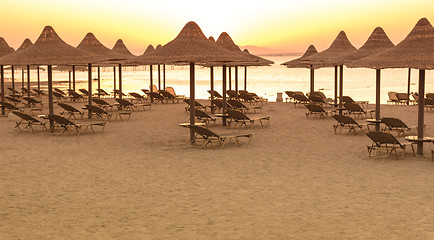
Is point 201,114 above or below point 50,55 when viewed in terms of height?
below

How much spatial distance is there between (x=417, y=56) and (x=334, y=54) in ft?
24.6

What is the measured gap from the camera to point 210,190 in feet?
22.4

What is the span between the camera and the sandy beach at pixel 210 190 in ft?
17.0

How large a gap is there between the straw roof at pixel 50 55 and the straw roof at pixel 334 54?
6599 mm

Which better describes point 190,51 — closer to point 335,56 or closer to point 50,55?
point 50,55

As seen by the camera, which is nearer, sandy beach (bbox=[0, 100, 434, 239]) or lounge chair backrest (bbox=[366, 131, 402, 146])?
sandy beach (bbox=[0, 100, 434, 239])

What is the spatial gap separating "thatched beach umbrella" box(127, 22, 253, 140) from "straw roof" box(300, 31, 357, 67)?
4.90 metres

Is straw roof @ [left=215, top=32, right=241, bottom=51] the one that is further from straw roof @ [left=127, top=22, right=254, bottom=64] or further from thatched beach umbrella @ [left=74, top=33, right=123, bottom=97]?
straw roof @ [left=127, top=22, right=254, bottom=64]

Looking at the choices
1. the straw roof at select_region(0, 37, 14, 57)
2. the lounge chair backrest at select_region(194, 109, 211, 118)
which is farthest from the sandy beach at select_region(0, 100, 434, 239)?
the straw roof at select_region(0, 37, 14, 57)

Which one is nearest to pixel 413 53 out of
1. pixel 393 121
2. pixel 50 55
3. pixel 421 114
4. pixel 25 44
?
pixel 421 114

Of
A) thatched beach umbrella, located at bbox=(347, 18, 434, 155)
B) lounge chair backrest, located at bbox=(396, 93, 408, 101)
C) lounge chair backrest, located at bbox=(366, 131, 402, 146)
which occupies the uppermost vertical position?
thatched beach umbrella, located at bbox=(347, 18, 434, 155)

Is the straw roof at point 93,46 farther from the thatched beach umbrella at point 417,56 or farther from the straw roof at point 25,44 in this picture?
the thatched beach umbrella at point 417,56

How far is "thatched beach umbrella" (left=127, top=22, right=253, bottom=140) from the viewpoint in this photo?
1105 cm

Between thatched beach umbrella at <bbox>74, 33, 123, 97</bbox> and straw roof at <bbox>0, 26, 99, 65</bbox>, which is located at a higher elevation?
thatched beach umbrella at <bbox>74, 33, 123, 97</bbox>
